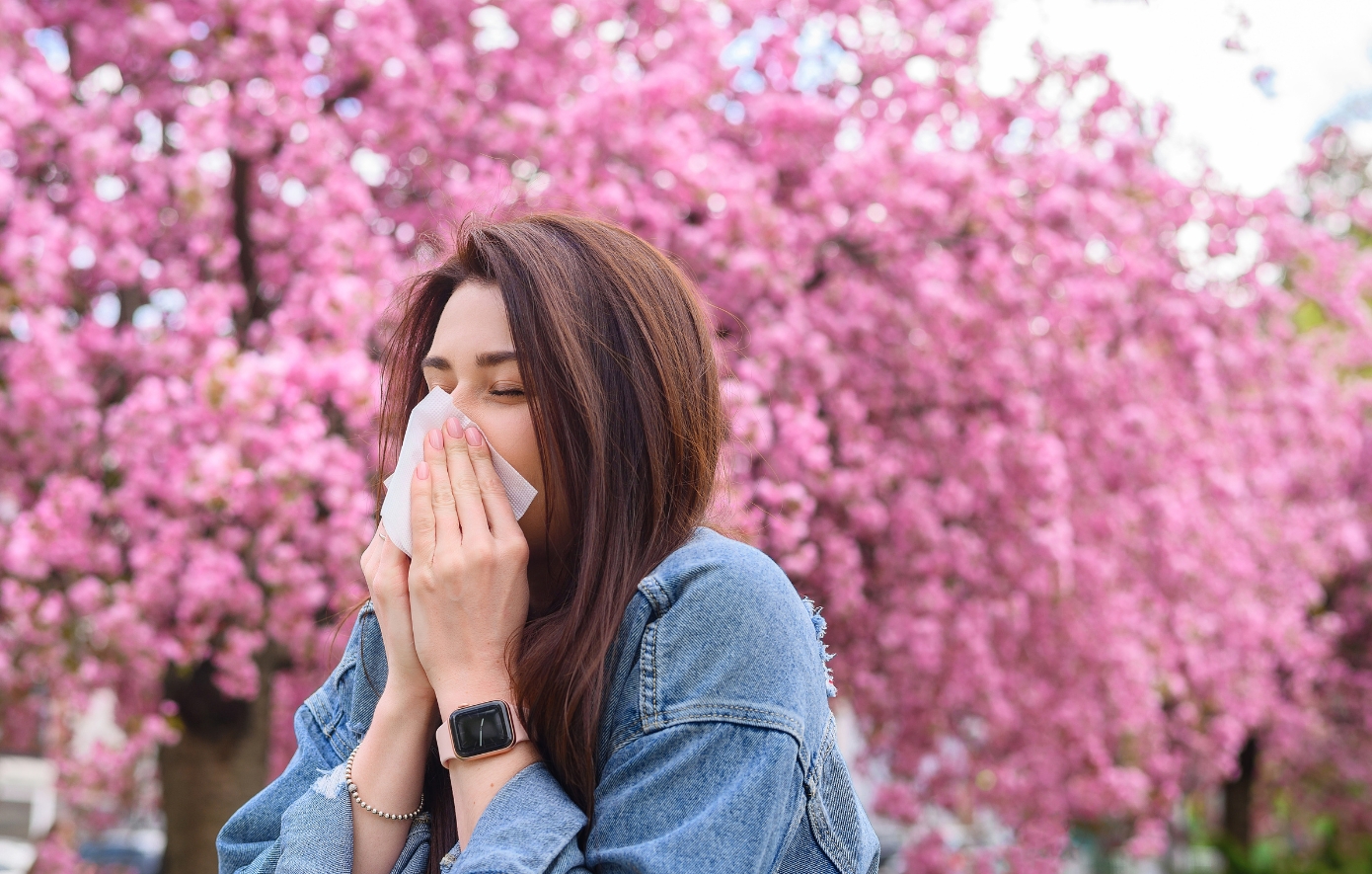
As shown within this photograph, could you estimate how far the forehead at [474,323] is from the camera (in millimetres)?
1594

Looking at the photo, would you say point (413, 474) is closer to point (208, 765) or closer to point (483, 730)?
point (483, 730)

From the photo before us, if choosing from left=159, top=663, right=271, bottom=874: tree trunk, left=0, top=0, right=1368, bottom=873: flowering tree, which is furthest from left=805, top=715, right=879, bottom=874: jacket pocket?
left=159, top=663, right=271, bottom=874: tree trunk

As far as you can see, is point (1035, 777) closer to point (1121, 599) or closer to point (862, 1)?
point (1121, 599)

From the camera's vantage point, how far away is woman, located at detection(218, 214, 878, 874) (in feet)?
4.45

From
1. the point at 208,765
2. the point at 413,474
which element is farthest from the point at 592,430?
the point at 208,765

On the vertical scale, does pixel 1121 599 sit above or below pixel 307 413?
below

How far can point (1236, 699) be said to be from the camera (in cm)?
980

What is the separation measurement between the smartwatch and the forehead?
477 mm

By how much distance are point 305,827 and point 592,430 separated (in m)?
0.65

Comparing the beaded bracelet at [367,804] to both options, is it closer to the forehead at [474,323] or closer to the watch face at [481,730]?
the watch face at [481,730]

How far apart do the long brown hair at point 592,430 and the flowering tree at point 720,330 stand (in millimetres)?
3102

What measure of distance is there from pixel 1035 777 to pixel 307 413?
5236 millimetres

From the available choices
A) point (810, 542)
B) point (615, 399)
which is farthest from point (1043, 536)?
point (615, 399)

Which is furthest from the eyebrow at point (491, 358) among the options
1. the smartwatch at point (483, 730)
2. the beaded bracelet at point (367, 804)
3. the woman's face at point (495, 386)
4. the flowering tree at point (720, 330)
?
the flowering tree at point (720, 330)
